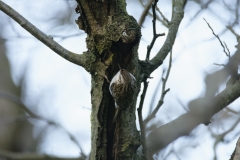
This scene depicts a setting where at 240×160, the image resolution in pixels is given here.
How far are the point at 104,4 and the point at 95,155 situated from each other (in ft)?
1.17

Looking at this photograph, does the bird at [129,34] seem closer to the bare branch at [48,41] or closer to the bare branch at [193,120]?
the bare branch at [48,41]

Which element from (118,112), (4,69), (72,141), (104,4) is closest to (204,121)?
(118,112)

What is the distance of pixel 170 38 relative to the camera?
105 cm

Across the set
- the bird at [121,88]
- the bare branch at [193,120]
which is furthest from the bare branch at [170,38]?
the bare branch at [193,120]

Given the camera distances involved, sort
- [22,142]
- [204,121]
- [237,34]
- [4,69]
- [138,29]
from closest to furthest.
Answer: [138,29] < [204,121] < [237,34] < [22,142] < [4,69]

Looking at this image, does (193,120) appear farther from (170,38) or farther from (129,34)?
(129,34)

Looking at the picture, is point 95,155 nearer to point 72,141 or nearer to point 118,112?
point 118,112

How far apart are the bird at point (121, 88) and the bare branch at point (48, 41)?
103mm

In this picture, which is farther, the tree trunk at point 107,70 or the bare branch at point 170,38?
the bare branch at point 170,38

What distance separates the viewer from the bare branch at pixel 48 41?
82cm

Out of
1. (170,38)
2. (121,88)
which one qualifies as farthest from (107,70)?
(170,38)

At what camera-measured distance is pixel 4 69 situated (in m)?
2.57

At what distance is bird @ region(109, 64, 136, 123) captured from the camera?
73 centimetres

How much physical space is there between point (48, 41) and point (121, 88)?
0.78 ft
